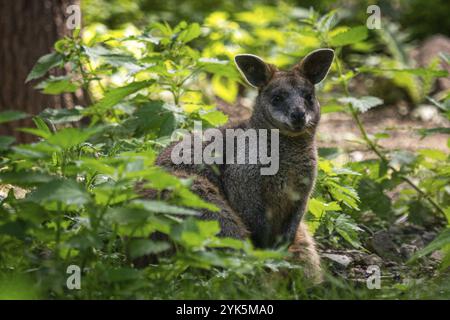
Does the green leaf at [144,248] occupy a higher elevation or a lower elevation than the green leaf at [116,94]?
lower

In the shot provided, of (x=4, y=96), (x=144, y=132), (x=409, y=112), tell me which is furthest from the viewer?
(x=409, y=112)

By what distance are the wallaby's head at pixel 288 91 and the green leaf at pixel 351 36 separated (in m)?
0.63

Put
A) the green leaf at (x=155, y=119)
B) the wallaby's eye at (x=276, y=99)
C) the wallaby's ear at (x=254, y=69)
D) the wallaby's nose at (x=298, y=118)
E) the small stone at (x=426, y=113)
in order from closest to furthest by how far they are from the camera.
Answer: the wallaby's nose at (x=298, y=118)
the wallaby's eye at (x=276, y=99)
the wallaby's ear at (x=254, y=69)
the green leaf at (x=155, y=119)
the small stone at (x=426, y=113)

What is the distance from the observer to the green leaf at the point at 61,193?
168 inches

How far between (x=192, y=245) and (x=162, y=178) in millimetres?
455

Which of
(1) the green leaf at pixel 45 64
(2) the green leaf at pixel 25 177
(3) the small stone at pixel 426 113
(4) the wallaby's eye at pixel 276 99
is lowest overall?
(2) the green leaf at pixel 25 177

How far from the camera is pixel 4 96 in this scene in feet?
29.5

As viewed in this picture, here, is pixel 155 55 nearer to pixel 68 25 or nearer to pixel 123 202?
pixel 68 25

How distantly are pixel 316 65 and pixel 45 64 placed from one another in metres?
2.55

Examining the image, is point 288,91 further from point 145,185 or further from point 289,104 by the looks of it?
point 145,185

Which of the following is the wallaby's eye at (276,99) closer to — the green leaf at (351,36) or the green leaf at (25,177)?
the green leaf at (351,36)

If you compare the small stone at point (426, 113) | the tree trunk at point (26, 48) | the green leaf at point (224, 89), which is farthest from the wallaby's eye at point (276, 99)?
the small stone at point (426, 113)
